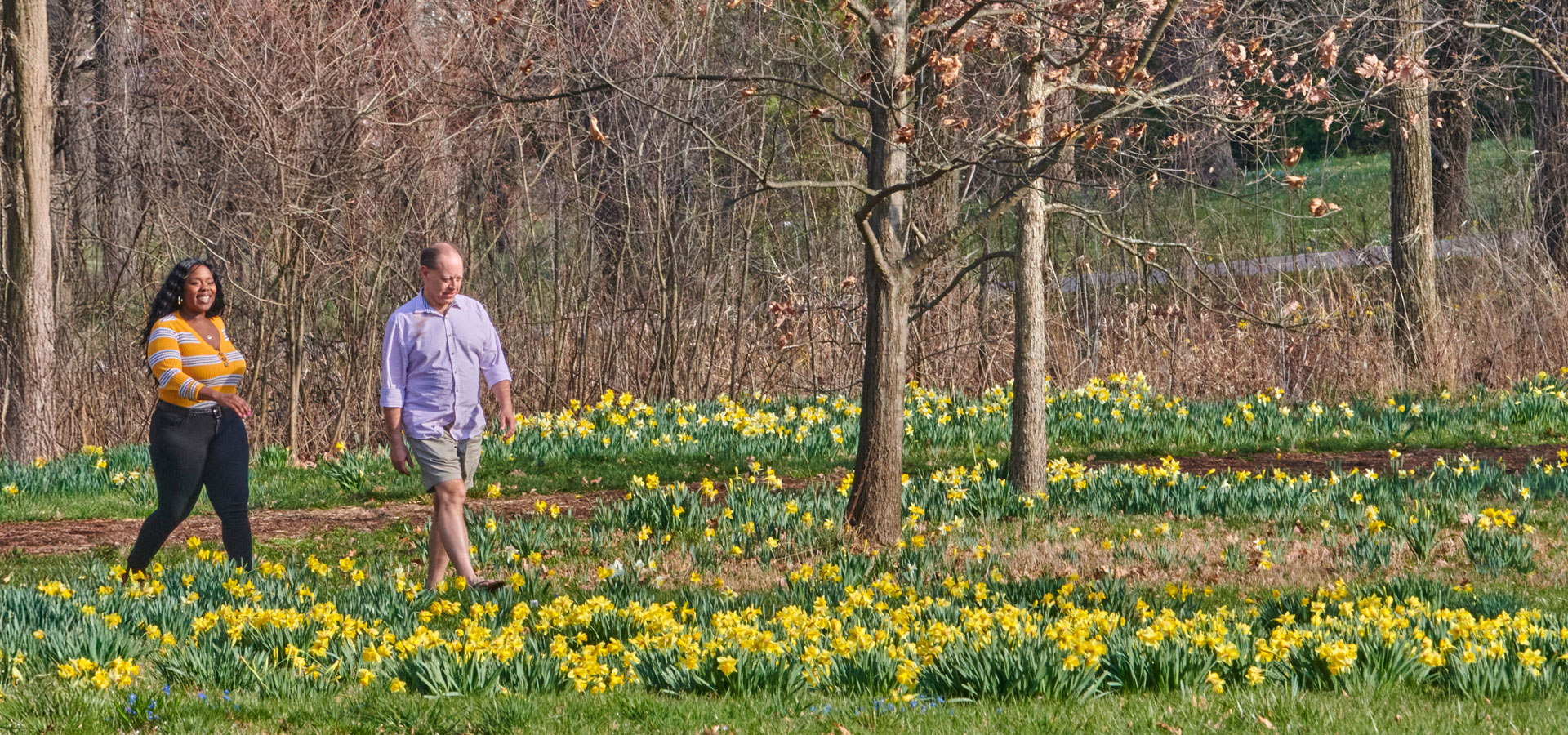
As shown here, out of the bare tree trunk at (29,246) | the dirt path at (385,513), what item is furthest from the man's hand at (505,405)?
the bare tree trunk at (29,246)

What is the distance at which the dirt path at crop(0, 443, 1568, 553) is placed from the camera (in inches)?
298

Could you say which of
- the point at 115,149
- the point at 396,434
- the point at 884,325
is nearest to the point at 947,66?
the point at 884,325

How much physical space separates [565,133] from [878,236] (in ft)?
24.0

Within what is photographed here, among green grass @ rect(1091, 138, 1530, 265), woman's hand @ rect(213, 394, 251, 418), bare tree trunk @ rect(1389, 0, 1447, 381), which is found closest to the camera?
woman's hand @ rect(213, 394, 251, 418)

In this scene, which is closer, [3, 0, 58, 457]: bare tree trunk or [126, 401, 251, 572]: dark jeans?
[126, 401, 251, 572]: dark jeans

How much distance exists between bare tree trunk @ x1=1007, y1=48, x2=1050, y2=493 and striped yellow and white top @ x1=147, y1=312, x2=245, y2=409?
160 inches

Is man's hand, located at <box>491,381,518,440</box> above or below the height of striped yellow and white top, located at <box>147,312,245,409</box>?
below

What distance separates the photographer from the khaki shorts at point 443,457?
18.1 feet

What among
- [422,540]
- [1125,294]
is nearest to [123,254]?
[422,540]

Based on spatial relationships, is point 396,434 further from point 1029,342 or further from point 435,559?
point 1029,342

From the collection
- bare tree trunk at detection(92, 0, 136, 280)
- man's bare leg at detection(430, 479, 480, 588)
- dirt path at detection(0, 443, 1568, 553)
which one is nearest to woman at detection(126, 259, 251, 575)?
man's bare leg at detection(430, 479, 480, 588)

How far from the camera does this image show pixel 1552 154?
13.6 metres

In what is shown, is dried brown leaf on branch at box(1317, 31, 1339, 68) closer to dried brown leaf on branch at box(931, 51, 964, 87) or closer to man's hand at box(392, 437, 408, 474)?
dried brown leaf on branch at box(931, 51, 964, 87)

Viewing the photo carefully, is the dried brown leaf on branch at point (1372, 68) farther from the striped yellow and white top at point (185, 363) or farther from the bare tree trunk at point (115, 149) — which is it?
the bare tree trunk at point (115, 149)
